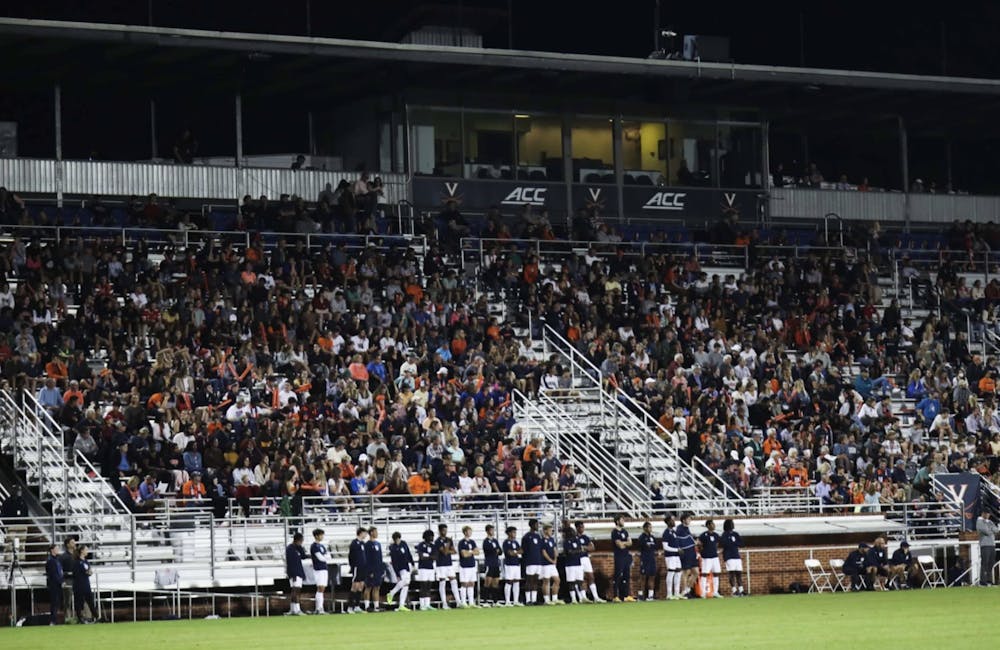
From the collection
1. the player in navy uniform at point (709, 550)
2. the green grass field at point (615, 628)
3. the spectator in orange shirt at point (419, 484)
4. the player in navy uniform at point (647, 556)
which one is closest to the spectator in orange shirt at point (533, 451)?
the spectator in orange shirt at point (419, 484)

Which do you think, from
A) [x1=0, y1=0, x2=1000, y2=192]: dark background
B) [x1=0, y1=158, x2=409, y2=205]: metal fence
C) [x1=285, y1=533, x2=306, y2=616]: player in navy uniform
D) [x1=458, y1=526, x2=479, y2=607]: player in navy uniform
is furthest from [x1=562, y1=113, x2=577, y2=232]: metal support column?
[x1=285, y1=533, x2=306, y2=616]: player in navy uniform

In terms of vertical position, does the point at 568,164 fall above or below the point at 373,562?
above

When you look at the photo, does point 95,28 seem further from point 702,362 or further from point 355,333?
point 702,362

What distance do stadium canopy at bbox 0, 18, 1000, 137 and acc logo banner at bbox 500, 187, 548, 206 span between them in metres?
2.35

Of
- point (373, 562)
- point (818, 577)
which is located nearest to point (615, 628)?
point (373, 562)

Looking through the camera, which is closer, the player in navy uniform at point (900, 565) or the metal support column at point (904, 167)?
the player in navy uniform at point (900, 565)

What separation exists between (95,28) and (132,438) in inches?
461

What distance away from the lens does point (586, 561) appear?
2908 cm

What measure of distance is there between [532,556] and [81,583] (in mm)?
6978

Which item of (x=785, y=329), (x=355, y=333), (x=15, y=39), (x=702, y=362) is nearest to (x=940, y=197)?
(x=785, y=329)

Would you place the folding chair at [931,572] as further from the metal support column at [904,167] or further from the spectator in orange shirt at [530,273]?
the metal support column at [904,167]

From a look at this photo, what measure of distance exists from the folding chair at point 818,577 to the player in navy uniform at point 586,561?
12.9 ft

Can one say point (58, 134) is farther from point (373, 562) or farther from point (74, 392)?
point (373, 562)

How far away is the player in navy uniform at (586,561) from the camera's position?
1141 inches
